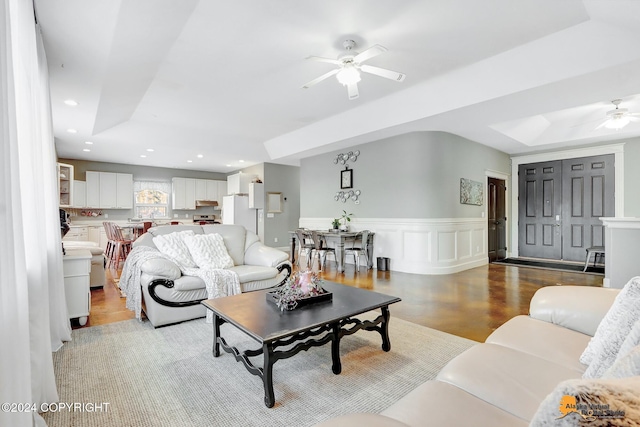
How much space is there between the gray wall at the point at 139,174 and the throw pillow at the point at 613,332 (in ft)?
34.3

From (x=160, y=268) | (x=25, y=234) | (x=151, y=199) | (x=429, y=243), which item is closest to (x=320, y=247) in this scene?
(x=429, y=243)

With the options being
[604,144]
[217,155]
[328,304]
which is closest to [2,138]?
[328,304]

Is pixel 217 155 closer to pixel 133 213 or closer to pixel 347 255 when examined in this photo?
pixel 133 213

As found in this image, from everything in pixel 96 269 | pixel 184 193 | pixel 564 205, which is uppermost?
Answer: pixel 184 193

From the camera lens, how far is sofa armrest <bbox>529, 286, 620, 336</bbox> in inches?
63.2

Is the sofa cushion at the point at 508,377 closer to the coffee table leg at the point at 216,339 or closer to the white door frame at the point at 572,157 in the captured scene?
the coffee table leg at the point at 216,339

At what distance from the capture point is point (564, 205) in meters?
6.60

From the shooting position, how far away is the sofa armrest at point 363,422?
0.92m

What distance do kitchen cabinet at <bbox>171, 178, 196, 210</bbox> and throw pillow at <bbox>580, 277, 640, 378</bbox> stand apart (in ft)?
34.2

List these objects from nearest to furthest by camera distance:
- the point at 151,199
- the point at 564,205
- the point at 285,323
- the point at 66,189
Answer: the point at 285,323
the point at 564,205
the point at 66,189
the point at 151,199

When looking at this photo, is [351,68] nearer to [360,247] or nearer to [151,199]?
[360,247]

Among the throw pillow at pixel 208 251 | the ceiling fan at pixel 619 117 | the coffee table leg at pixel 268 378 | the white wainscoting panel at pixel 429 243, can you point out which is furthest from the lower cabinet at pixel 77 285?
the ceiling fan at pixel 619 117

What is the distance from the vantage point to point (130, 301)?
3258 millimetres

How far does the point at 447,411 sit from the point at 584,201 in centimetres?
739
